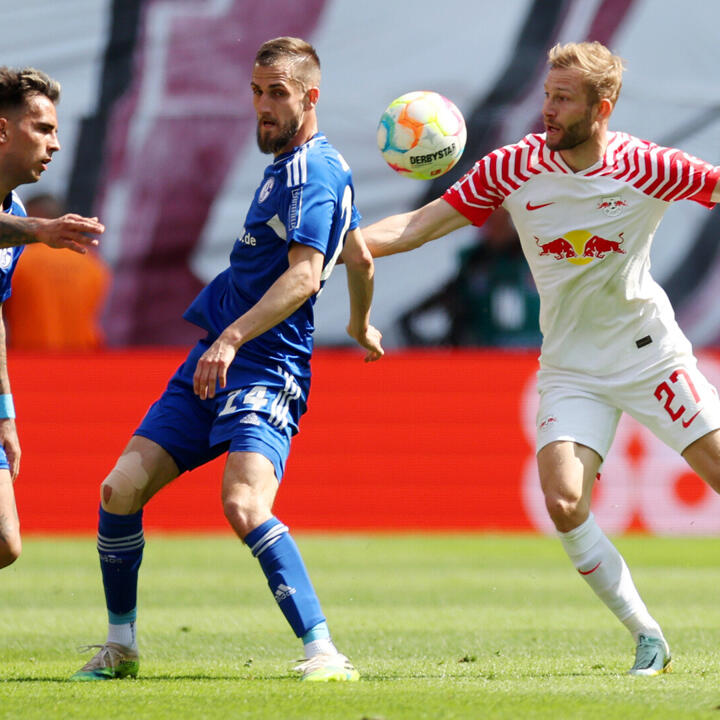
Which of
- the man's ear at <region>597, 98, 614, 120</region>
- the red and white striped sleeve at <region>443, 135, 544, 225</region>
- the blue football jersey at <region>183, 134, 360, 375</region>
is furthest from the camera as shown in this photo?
the red and white striped sleeve at <region>443, 135, 544, 225</region>

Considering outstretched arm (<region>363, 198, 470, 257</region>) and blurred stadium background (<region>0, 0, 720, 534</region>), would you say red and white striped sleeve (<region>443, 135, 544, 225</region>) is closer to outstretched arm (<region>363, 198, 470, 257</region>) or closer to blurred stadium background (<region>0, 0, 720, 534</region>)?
outstretched arm (<region>363, 198, 470, 257</region>)

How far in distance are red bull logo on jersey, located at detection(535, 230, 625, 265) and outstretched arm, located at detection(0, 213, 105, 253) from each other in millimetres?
2014

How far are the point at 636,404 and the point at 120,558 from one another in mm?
2237

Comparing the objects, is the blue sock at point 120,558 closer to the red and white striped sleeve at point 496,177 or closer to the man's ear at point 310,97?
the man's ear at point 310,97

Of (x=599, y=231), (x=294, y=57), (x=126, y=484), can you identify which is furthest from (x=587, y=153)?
(x=126, y=484)

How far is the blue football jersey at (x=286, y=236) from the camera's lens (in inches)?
225

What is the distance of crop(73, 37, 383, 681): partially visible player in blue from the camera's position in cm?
560

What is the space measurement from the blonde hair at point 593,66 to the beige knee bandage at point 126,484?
2.38m

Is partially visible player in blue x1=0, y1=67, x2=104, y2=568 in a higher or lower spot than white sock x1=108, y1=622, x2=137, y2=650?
higher

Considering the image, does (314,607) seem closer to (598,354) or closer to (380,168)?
(598,354)

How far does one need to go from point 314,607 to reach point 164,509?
25.4 ft

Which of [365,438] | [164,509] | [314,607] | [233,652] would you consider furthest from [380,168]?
[314,607]

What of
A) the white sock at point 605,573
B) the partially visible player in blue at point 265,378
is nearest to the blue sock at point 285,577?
the partially visible player in blue at point 265,378

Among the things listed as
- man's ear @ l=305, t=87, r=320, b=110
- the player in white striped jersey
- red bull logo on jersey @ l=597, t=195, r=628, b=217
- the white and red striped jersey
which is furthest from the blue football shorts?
red bull logo on jersey @ l=597, t=195, r=628, b=217
